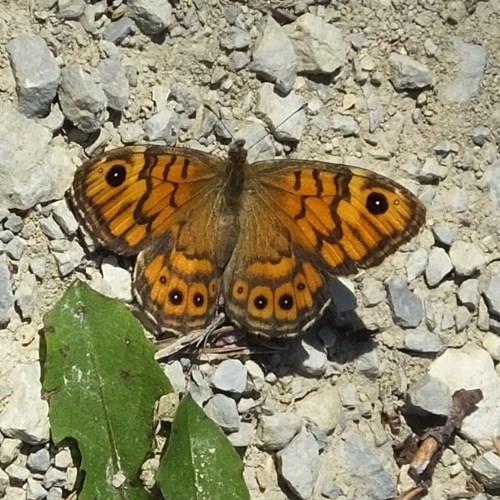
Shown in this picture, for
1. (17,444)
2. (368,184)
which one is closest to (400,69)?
(368,184)

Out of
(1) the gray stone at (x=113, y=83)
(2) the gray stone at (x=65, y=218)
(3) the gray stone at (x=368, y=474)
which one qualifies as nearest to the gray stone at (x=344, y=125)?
(1) the gray stone at (x=113, y=83)

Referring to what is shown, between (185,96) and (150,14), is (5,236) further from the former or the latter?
(150,14)

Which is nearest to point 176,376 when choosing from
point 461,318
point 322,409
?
point 322,409

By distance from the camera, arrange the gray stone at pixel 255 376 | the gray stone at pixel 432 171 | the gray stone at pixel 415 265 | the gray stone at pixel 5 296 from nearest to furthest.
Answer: the gray stone at pixel 5 296 → the gray stone at pixel 255 376 → the gray stone at pixel 415 265 → the gray stone at pixel 432 171

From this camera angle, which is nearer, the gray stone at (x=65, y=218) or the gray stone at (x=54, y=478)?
the gray stone at (x=54, y=478)

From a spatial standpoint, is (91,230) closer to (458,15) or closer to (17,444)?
(17,444)

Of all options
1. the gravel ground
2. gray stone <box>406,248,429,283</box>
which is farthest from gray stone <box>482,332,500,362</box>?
gray stone <box>406,248,429,283</box>

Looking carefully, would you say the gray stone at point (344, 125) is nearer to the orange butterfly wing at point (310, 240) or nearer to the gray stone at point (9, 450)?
the orange butterfly wing at point (310, 240)
